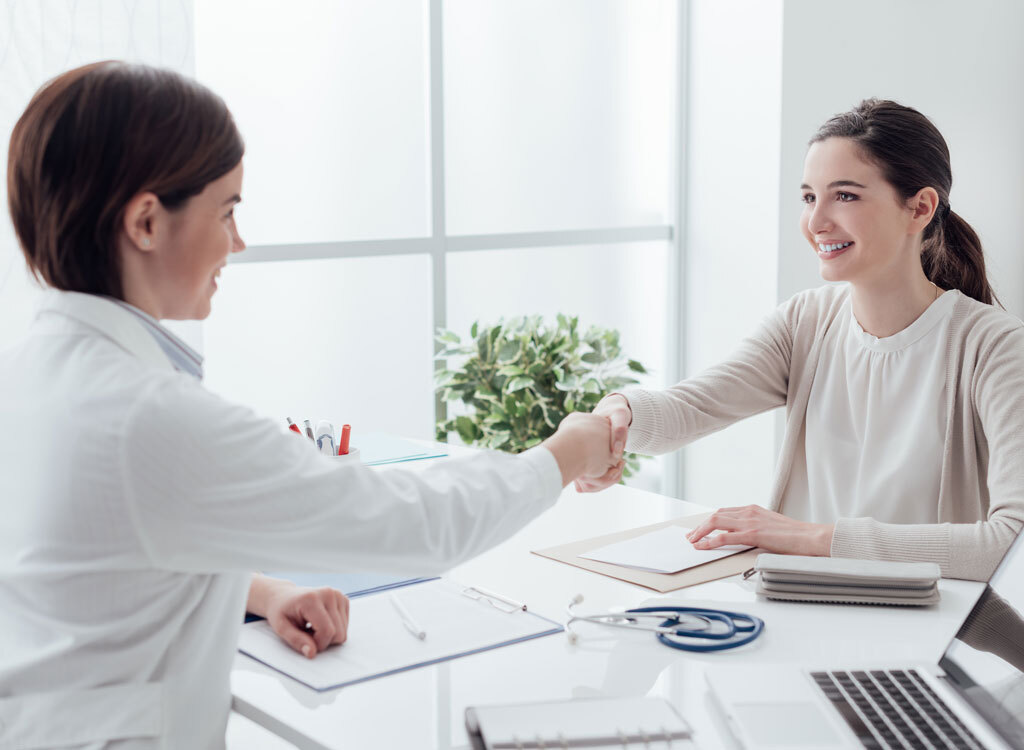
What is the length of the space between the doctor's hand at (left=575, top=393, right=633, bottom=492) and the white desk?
24cm

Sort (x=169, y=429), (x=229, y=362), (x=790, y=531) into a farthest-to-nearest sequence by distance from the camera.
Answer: (x=229, y=362) < (x=790, y=531) < (x=169, y=429)

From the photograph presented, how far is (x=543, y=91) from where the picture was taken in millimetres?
3775

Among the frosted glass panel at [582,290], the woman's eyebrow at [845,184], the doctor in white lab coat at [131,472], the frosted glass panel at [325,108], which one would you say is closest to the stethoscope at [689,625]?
the doctor in white lab coat at [131,472]

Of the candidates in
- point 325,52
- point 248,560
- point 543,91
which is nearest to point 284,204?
point 325,52

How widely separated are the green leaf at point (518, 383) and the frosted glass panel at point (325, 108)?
0.65 meters

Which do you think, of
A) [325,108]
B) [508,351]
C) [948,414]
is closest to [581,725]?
[948,414]

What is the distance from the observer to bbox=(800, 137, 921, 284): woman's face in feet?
6.21

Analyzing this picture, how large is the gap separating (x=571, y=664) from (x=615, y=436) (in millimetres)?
594

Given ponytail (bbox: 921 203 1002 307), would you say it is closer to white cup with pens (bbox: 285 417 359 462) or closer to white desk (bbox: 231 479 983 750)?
white desk (bbox: 231 479 983 750)

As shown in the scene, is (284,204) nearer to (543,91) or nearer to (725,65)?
(543,91)

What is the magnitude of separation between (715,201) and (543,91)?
2.55 ft

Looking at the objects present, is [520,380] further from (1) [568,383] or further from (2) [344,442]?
(2) [344,442]

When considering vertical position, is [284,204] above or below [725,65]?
below

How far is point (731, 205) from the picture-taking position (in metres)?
3.87
